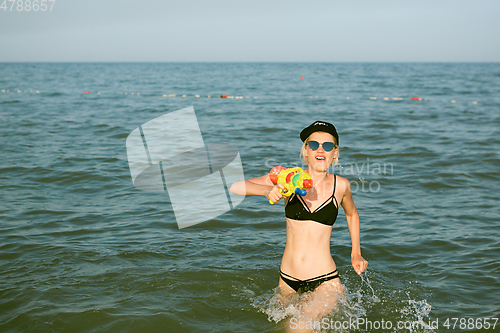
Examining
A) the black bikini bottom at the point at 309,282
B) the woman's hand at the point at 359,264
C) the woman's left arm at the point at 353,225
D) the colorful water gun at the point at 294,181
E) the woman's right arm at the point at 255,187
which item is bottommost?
the black bikini bottom at the point at 309,282

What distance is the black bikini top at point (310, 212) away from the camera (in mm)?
4523

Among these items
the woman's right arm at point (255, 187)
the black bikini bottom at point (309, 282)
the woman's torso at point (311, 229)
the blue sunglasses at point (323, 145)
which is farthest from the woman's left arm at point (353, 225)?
Answer: the woman's right arm at point (255, 187)

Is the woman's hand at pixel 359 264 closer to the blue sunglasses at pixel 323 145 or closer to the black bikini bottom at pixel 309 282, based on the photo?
the black bikini bottom at pixel 309 282

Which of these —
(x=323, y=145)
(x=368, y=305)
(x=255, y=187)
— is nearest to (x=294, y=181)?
Result: (x=255, y=187)

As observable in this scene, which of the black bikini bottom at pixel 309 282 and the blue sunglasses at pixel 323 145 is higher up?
the blue sunglasses at pixel 323 145

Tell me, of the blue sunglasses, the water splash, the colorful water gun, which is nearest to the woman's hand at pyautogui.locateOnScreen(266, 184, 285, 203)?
the colorful water gun

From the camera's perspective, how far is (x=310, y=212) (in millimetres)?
4527

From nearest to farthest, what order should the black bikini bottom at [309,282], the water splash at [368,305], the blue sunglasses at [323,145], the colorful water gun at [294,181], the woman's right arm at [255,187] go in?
the colorful water gun at [294,181], the woman's right arm at [255,187], the blue sunglasses at [323,145], the black bikini bottom at [309,282], the water splash at [368,305]

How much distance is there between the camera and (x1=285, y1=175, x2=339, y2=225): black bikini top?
14.8 ft

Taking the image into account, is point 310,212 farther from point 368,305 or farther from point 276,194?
point 368,305

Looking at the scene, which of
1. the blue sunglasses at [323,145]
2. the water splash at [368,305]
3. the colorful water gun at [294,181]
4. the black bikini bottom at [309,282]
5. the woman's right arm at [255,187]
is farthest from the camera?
the water splash at [368,305]

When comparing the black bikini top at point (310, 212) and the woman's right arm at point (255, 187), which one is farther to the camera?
the black bikini top at point (310, 212)

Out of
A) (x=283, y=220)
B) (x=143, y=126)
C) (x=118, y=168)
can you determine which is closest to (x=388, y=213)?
(x=283, y=220)

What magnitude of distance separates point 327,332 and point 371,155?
30.9ft
